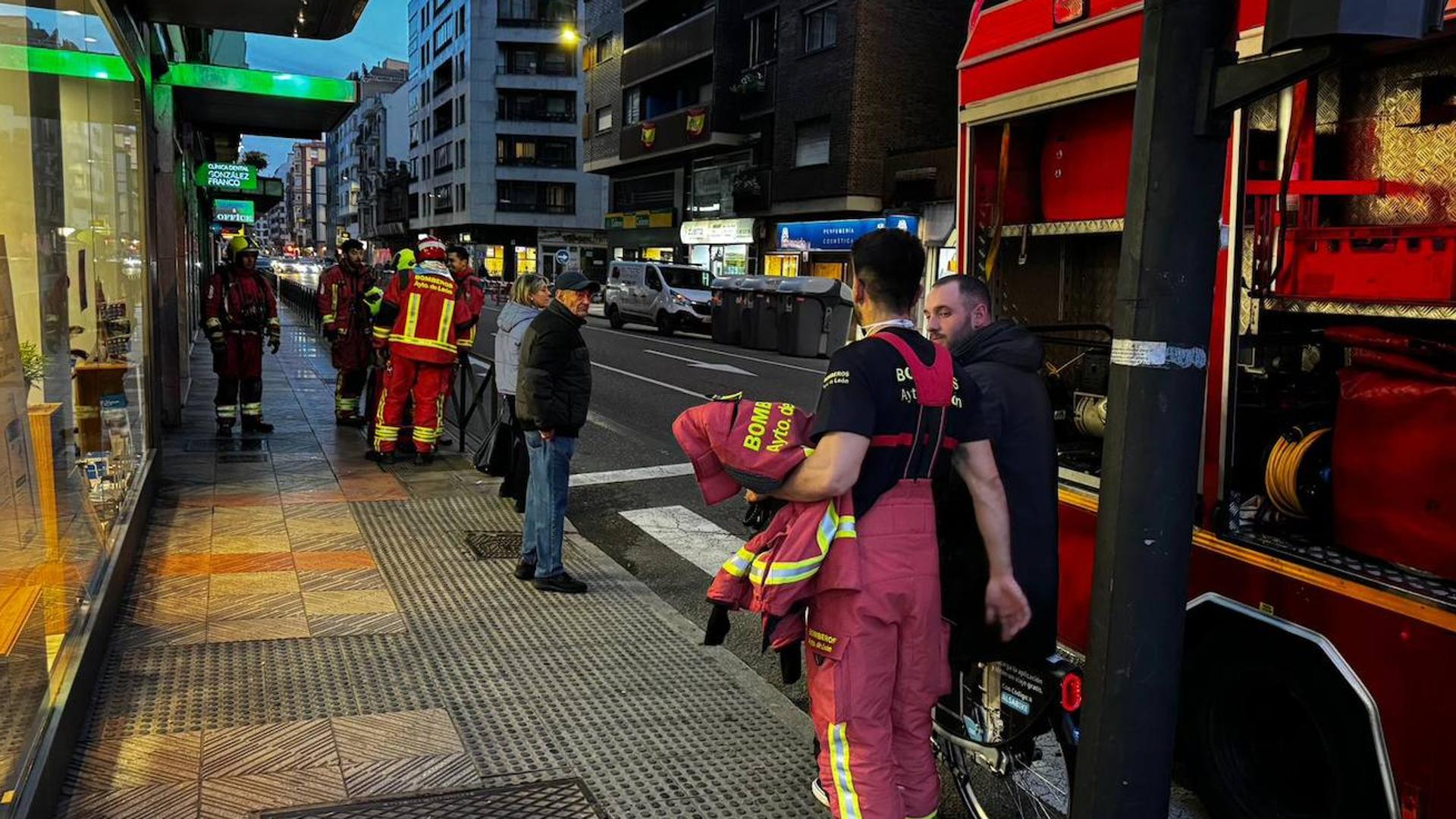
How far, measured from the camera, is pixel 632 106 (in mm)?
43844

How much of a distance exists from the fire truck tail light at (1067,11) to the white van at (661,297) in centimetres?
2344

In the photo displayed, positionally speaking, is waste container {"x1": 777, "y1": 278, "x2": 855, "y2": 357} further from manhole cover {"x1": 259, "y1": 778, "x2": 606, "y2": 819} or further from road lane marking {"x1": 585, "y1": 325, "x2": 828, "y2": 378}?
manhole cover {"x1": 259, "y1": 778, "x2": 606, "y2": 819}

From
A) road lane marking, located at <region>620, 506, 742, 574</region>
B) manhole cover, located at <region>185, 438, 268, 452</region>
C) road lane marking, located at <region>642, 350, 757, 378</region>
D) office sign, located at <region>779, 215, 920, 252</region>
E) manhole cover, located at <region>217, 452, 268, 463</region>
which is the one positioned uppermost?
office sign, located at <region>779, 215, 920, 252</region>

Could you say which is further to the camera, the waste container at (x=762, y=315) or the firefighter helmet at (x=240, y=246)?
the waste container at (x=762, y=315)

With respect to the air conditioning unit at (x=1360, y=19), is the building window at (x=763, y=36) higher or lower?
higher

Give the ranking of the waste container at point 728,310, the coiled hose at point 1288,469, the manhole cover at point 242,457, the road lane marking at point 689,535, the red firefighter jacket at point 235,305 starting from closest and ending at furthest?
the coiled hose at point 1288,469 → the road lane marking at point 689,535 → the manhole cover at point 242,457 → the red firefighter jacket at point 235,305 → the waste container at point 728,310

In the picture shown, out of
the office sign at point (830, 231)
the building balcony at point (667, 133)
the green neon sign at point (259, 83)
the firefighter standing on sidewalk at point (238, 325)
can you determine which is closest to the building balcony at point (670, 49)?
the building balcony at point (667, 133)

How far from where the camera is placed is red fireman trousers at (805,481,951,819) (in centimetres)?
290

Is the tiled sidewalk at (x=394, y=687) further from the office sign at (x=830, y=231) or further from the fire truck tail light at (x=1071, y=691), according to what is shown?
the office sign at (x=830, y=231)

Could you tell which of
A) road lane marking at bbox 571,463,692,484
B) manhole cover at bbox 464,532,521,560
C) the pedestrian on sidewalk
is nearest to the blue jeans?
the pedestrian on sidewalk

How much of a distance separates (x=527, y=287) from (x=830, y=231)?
2414 centimetres

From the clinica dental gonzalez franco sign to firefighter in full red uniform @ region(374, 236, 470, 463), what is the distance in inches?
505

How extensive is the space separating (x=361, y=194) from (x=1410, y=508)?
387 feet

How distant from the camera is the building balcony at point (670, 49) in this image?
1441 inches
